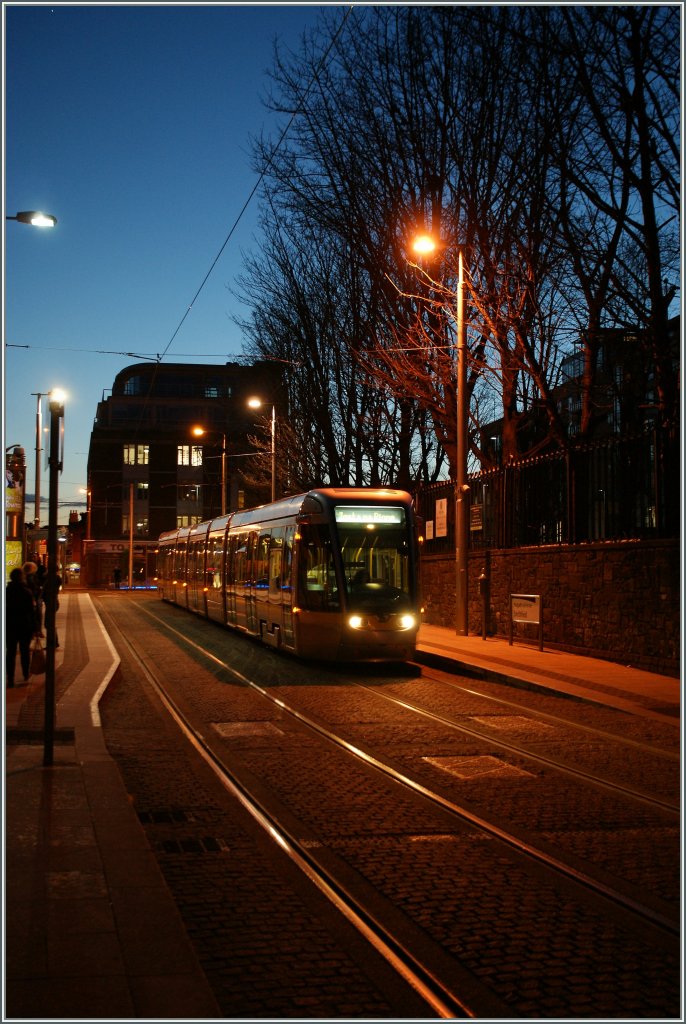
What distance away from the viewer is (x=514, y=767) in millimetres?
10102

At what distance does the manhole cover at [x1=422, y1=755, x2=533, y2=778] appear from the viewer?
9820 millimetres

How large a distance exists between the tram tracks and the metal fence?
8520mm

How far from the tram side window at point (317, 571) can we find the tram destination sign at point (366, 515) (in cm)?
39

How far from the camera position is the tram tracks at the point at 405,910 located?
15.6ft

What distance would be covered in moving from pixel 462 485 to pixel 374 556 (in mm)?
6059

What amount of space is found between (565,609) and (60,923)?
648 inches

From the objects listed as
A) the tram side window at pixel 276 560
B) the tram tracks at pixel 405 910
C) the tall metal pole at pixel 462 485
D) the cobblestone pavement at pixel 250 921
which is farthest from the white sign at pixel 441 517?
the cobblestone pavement at pixel 250 921

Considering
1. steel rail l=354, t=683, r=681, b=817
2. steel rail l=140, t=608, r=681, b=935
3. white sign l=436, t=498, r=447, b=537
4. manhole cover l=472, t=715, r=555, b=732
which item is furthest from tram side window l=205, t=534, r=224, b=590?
manhole cover l=472, t=715, r=555, b=732

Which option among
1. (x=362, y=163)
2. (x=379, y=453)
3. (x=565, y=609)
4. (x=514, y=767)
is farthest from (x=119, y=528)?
(x=514, y=767)

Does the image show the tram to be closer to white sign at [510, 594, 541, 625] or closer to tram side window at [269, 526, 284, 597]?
tram side window at [269, 526, 284, 597]

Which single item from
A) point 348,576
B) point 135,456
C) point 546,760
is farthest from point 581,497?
point 135,456

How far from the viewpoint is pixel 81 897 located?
5.64 metres

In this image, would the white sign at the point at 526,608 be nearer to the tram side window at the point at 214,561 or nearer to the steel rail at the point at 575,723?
the steel rail at the point at 575,723

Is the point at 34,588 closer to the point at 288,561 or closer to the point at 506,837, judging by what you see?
the point at 288,561
